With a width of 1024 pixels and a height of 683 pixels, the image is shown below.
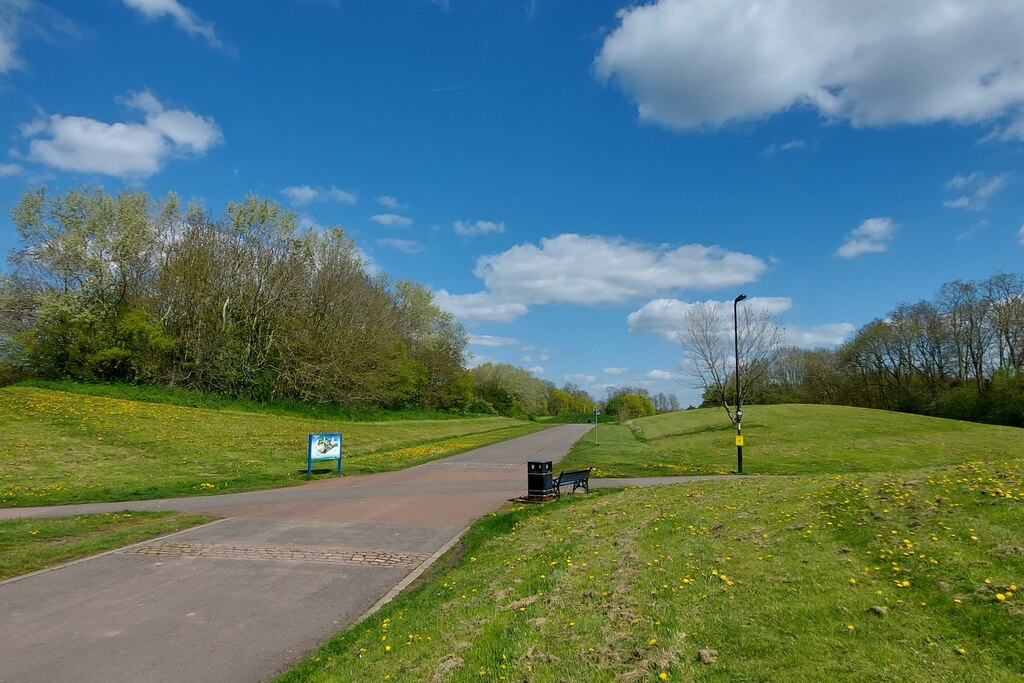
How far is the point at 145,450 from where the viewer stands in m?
21.9

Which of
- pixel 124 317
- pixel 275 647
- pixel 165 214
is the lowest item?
pixel 275 647

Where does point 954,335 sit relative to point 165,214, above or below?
below

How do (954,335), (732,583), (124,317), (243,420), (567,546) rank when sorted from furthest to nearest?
(954,335) < (124,317) < (243,420) < (567,546) < (732,583)

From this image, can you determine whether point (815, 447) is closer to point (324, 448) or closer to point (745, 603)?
point (324, 448)

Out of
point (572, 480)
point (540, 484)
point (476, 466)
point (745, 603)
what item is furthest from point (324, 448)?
point (745, 603)

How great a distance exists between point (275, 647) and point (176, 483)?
13.0 metres

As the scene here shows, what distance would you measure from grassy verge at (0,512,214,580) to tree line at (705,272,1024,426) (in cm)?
3908

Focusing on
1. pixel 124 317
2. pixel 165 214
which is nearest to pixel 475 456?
pixel 124 317

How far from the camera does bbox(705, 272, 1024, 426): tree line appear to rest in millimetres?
50562

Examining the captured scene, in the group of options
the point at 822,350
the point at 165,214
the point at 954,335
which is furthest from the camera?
the point at 822,350

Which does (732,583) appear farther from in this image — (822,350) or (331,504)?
(822,350)

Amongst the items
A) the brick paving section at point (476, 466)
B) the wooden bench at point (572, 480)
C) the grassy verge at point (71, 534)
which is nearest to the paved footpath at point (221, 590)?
the grassy verge at point (71, 534)

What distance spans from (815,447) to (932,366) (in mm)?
43842

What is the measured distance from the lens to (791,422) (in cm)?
4441
